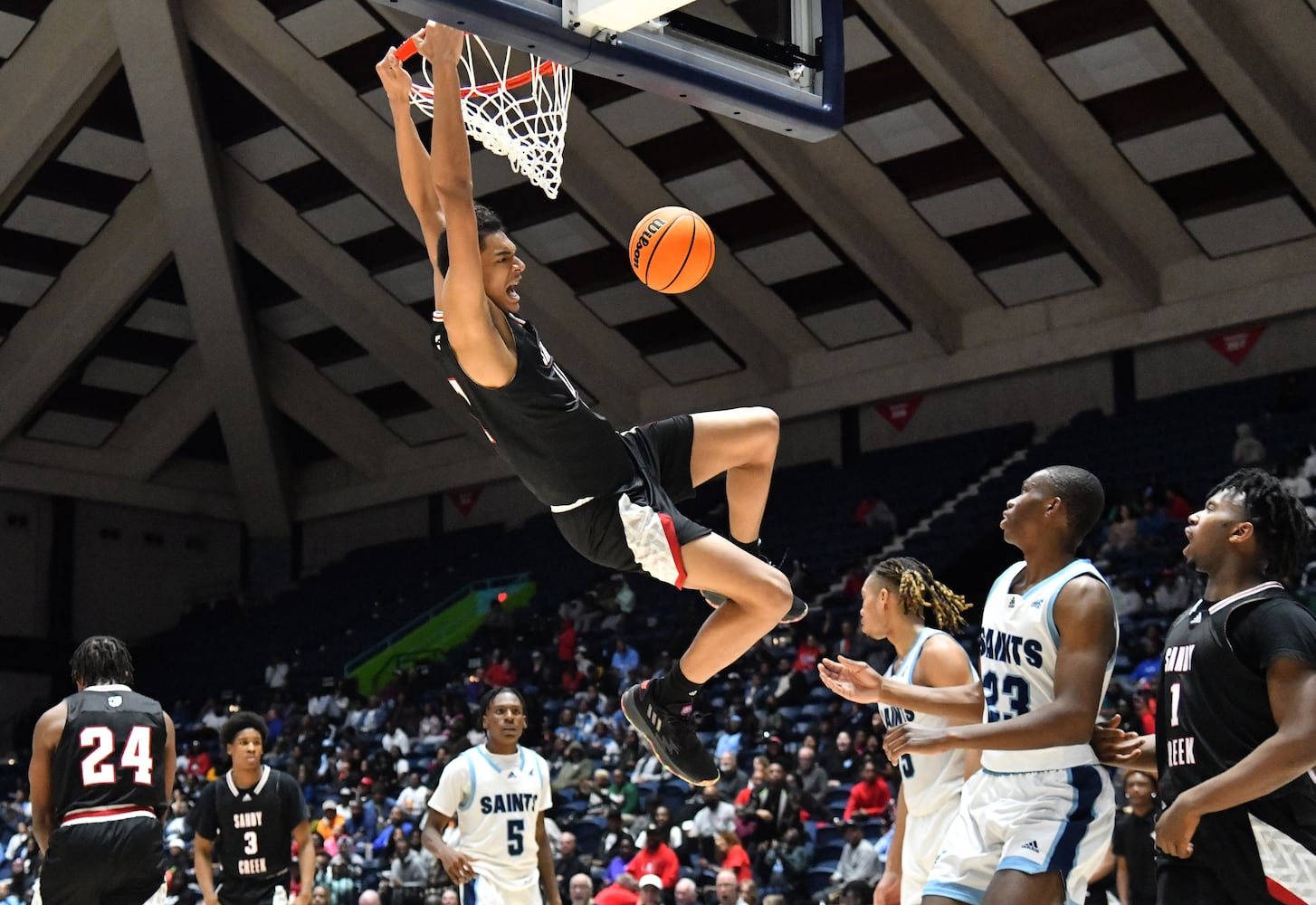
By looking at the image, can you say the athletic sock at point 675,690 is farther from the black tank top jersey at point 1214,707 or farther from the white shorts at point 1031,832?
the black tank top jersey at point 1214,707

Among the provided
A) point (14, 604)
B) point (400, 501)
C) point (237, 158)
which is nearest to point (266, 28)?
point (237, 158)

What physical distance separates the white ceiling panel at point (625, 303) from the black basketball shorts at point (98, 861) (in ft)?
49.0

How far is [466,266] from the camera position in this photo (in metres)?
4.55

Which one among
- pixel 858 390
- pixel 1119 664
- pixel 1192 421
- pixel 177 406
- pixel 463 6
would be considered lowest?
pixel 1119 664

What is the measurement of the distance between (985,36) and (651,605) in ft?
29.8

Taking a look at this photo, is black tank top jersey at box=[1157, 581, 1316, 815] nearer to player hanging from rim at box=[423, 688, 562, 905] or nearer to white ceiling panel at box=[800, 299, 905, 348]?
player hanging from rim at box=[423, 688, 562, 905]

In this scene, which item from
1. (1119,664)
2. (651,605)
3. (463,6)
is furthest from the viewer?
(651,605)

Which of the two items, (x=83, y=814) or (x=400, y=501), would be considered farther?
(x=400, y=501)

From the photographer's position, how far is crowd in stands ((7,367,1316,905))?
40.1 ft

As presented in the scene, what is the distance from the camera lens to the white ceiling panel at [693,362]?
22406 mm

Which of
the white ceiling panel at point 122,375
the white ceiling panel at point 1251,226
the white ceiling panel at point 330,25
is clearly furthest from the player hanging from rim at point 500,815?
the white ceiling panel at point 122,375

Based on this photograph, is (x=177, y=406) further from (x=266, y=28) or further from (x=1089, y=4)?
(x=1089, y=4)

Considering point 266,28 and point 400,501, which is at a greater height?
point 266,28

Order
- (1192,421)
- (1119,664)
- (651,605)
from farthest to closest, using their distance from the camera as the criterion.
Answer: (651,605) < (1192,421) < (1119,664)
